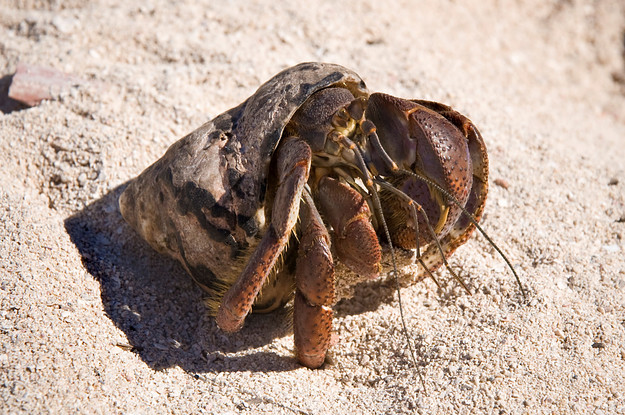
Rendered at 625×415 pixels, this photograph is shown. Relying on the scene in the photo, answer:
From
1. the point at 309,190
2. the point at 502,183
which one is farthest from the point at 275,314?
the point at 502,183

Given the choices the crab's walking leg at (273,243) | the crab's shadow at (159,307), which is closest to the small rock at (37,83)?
the crab's shadow at (159,307)

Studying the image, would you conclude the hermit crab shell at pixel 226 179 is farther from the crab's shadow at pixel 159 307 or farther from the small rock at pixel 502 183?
the small rock at pixel 502 183

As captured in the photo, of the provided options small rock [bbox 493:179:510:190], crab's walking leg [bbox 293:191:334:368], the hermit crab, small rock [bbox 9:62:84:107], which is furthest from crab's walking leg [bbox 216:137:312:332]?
small rock [bbox 9:62:84:107]

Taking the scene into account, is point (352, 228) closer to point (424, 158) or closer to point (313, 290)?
point (313, 290)

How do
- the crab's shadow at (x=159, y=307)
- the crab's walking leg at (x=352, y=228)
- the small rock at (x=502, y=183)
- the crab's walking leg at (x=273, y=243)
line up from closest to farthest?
the crab's walking leg at (x=273, y=243) < the crab's walking leg at (x=352, y=228) < the crab's shadow at (x=159, y=307) < the small rock at (x=502, y=183)

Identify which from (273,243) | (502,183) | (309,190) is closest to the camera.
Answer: (273,243)

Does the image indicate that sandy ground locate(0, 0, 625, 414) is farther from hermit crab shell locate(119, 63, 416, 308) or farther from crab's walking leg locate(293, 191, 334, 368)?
hermit crab shell locate(119, 63, 416, 308)

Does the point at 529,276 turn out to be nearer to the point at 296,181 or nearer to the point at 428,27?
the point at 296,181
